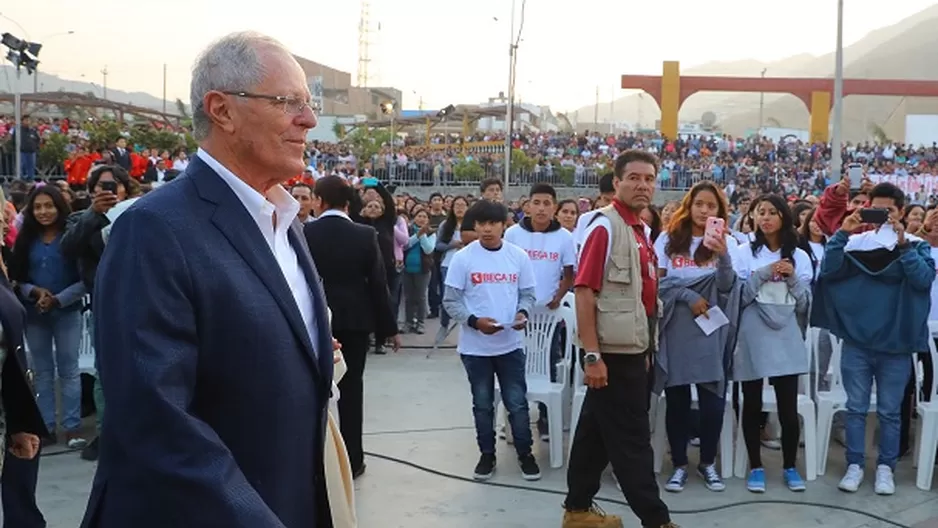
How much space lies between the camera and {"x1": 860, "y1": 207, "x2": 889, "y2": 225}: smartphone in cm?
525

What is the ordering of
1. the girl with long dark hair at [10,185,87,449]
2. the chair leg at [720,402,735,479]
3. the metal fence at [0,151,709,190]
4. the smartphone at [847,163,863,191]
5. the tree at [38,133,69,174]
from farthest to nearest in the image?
1. the metal fence at [0,151,709,190]
2. the tree at [38,133,69,174]
3. the smartphone at [847,163,863,191]
4. the girl with long dark hair at [10,185,87,449]
5. the chair leg at [720,402,735,479]

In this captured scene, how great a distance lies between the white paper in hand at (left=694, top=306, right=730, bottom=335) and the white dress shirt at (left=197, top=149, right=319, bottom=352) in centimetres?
361

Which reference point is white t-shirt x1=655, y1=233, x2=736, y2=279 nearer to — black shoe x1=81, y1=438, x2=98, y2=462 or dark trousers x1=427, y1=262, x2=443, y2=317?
black shoe x1=81, y1=438, x2=98, y2=462

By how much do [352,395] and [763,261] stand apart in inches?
104

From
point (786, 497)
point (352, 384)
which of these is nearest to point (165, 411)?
point (352, 384)

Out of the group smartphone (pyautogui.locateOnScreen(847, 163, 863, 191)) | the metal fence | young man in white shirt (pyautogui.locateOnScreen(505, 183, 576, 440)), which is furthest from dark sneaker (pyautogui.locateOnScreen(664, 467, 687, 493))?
the metal fence

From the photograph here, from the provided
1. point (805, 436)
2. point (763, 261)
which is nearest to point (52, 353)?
point (763, 261)

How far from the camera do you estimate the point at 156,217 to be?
1729 mm

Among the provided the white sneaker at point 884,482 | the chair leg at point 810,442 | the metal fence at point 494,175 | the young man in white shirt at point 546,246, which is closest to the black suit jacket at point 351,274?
the young man in white shirt at point 546,246

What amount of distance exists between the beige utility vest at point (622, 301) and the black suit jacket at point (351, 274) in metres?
1.64

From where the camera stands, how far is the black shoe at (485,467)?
18.2 feet

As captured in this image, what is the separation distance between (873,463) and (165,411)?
18.2 feet

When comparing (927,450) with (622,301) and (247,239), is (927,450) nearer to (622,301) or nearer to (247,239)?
(622,301)

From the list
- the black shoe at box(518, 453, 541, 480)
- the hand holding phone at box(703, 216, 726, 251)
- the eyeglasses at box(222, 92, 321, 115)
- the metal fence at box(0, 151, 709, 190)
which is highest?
the metal fence at box(0, 151, 709, 190)
